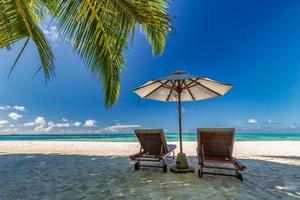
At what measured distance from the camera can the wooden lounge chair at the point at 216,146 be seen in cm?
379

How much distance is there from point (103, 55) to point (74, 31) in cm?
44

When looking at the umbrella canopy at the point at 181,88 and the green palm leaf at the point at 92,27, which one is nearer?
the green palm leaf at the point at 92,27

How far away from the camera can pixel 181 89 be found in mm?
4793

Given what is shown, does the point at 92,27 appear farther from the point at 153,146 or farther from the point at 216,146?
the point at 216,146

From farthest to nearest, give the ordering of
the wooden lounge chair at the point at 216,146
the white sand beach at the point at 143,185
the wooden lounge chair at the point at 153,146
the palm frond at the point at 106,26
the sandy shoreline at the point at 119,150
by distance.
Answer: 1. the sandy shoreline at the point at 119,150
2. the wooden lounge chair at the point at 153,146
3. the wooden lounge chair at the point at 216,146
4. the white sand beach at the point at 143,185
5. the palm frond at the point at 106,26

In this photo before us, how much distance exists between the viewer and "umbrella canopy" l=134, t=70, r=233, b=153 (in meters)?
4.39

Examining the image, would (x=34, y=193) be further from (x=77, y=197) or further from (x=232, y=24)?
(x=232, y=24)

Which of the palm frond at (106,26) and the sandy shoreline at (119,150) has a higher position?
the palm frond at (106,26)

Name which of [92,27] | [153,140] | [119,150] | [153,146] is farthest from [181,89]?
[119,150]

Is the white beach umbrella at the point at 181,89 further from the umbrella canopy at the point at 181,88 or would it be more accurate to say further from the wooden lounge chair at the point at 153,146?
the wooden lounge chair at the point at 153,146

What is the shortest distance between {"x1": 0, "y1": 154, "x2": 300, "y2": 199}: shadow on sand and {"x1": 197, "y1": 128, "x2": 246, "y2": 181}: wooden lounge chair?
1.15ft

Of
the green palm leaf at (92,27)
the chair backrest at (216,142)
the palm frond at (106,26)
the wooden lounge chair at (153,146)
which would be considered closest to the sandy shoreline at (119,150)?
the wooden lounge chair at (153,146)

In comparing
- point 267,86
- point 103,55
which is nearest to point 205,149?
point 103,55

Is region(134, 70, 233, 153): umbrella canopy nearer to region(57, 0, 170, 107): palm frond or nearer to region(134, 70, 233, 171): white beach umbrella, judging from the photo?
region(134, 70, 233, 171): white beach umbrella
